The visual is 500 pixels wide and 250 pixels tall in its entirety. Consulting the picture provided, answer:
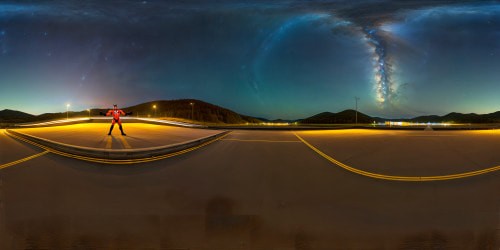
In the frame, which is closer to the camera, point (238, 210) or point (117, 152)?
point (238, 210)

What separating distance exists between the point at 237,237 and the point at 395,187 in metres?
5.43

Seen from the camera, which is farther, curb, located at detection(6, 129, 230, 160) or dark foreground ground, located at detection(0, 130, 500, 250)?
curb, located at detection(6, 129, 230, 160)

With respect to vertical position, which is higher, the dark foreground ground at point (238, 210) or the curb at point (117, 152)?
the curb at point (117, 152)

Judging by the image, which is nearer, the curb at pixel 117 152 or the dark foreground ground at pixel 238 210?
the dark foreground ground at pixel 238 210

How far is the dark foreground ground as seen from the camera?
5.08 m

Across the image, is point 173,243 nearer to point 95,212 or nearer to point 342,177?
point 95,212

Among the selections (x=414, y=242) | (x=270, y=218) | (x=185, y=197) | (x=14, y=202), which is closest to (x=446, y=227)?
(x=414, y=242)

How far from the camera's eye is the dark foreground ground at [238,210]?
5082 mm

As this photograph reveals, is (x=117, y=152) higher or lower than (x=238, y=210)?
higher

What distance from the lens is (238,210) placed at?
642 cm

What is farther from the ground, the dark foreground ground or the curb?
A: the curb

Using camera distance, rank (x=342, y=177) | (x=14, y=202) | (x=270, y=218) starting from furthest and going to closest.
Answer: (x=342, y=177)
(x=14, y=202)
(x=270, y=218)

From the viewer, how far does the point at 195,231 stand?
5367 millimetres

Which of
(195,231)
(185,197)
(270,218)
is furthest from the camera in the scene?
A: (185,197)
